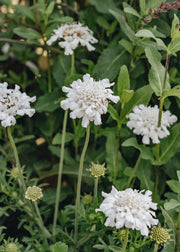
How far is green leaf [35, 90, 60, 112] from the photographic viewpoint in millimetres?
900

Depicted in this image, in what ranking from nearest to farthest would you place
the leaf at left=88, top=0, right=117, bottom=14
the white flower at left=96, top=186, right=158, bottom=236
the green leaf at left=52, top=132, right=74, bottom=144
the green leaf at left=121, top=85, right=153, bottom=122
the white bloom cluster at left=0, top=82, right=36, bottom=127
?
the white flower at left=96, top=186, right=158, bottom=236, the white bloom cluster at left=0, top=82, right=36, bottom=127, the green leaf at left=121, top=85, right=153, bottom=122, the green leaf at left=52, top=132, right=74, bottom=144, the leaf at left=88, top=0, right=117, bottom=14

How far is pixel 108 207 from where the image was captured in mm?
509

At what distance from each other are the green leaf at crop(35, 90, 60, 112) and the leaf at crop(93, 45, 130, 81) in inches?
5.5

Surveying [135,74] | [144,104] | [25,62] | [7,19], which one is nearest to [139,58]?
[135,74]

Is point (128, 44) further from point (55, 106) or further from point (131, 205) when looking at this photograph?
point (131, 205)

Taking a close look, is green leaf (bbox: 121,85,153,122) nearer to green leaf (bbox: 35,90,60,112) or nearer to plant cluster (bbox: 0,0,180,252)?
plant cluster (bbox: 0,0,180,252)

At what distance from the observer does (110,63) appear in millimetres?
830

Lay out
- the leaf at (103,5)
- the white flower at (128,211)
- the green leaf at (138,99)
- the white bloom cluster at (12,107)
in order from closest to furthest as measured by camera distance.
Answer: the white flower at (128,211) → the white bloom cluster at (12,107) → the green leaf at (138,99) → the leaf at (103,5)

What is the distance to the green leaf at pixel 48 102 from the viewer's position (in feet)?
2.95

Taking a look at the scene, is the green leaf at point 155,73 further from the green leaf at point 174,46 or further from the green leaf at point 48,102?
the green leaf at point 48,102

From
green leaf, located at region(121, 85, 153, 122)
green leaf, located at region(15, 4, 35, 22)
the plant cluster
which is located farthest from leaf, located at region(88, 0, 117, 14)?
green leaf, located at region(121, 85, 153, 122)

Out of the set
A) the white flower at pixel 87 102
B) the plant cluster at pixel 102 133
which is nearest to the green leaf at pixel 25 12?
the plant cluster at pixel 102 133

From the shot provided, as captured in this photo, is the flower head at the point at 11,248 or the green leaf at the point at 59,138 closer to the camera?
the flower head at the point at 11,248

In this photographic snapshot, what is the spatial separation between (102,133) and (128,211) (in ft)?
1.23
